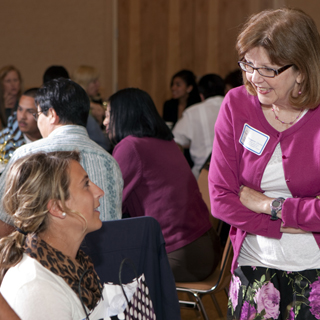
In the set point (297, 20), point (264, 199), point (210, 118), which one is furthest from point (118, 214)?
point (210, 118)

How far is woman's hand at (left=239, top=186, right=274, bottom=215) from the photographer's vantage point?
1490mm

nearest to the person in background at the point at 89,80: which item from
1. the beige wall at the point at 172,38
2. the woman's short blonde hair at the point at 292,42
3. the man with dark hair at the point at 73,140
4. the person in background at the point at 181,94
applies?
the person in background at the point at 181,94

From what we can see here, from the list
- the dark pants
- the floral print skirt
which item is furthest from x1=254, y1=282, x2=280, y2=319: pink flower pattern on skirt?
the dark pants

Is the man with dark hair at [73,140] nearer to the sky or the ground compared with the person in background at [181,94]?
nearer to the sky

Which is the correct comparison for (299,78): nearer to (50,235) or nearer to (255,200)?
(255,200)

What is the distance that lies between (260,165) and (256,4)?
6.19 meters

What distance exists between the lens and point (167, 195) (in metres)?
2.52

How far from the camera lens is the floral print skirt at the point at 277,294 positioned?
1.44 meters

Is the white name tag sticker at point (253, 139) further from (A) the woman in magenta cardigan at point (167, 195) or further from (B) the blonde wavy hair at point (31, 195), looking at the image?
A: (A) the woman in magenta cardigan at point (167, 195)

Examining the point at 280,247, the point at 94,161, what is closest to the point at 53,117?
the point at 94,161

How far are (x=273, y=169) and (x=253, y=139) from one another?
11 centimetres

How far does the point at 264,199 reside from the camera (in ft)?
4.93

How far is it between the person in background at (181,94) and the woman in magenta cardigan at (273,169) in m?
3.92

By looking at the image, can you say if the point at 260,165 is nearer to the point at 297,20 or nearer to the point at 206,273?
the point at 297,20
